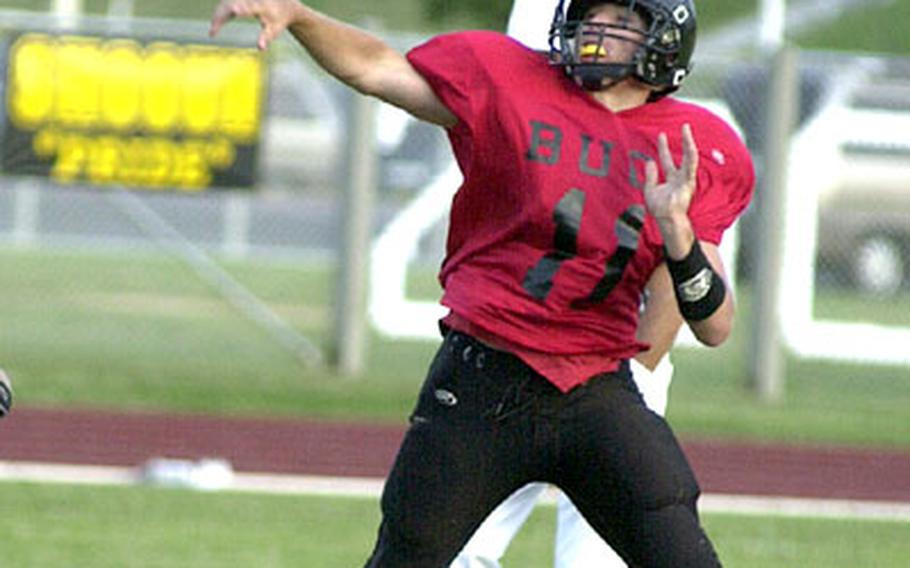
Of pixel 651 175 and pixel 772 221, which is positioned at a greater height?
pixel 651 175

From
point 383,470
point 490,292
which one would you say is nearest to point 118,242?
point 383,470

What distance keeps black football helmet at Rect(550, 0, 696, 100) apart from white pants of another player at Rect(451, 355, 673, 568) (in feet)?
2.87

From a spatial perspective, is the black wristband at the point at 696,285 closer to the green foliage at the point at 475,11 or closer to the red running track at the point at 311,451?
the red running track at the point at 311,451

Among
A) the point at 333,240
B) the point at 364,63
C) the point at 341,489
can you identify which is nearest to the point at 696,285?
the point at 364,63

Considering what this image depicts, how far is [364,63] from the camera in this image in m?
5.51

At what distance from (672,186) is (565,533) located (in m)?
1.47

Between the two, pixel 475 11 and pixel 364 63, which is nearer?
pixel 364 63

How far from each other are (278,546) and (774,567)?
6.03 ft

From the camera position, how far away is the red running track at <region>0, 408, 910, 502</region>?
1150 centimetres

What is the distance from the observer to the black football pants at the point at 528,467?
539 cm

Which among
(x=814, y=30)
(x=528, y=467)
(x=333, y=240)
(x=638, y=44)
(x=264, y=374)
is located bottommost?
(x=264, y=374)

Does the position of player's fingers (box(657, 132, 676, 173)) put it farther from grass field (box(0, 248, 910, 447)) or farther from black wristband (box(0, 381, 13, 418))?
grass field (box(0, 248, 910, 447))

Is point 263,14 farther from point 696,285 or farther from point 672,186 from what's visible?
point 696,285

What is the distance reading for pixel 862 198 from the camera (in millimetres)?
22984
